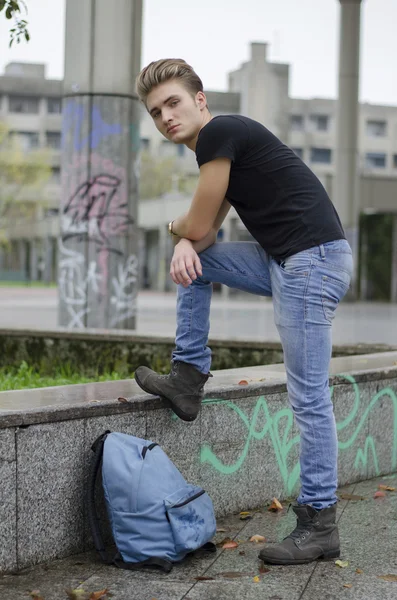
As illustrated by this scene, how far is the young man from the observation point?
3861 millimetres

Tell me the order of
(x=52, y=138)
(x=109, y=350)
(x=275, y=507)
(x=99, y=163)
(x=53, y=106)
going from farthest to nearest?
(x=53, y=106) < (x=52, y=138) < (x=99, y=163) < (x=109, y=350) < (x=275, y=507)

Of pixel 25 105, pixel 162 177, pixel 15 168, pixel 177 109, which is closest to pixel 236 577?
pixel 177 109

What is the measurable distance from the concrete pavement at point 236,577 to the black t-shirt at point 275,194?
4.27 feet

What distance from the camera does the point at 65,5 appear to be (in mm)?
10789

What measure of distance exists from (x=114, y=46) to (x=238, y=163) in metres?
7.31

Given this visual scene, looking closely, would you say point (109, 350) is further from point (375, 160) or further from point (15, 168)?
point (375, 160)

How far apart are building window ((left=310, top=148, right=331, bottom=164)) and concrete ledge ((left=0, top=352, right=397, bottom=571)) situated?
77793mm

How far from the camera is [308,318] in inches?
155

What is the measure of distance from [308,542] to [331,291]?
1.06 m

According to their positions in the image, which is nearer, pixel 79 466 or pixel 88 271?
pixel 79 466

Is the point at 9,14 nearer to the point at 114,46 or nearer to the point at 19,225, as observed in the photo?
the point at 114,46

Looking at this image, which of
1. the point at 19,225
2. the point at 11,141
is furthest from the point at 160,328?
the point at 19,225

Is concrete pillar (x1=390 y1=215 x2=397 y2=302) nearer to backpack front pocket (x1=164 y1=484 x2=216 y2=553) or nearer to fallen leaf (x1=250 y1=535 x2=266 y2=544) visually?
fallen leaf (x1=250 y1=535 x2=266 y2=544)

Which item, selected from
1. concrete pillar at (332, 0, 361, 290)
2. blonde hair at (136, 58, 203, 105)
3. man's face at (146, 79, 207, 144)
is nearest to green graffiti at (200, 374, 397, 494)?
man's face at (146, 79, 207, 144)
